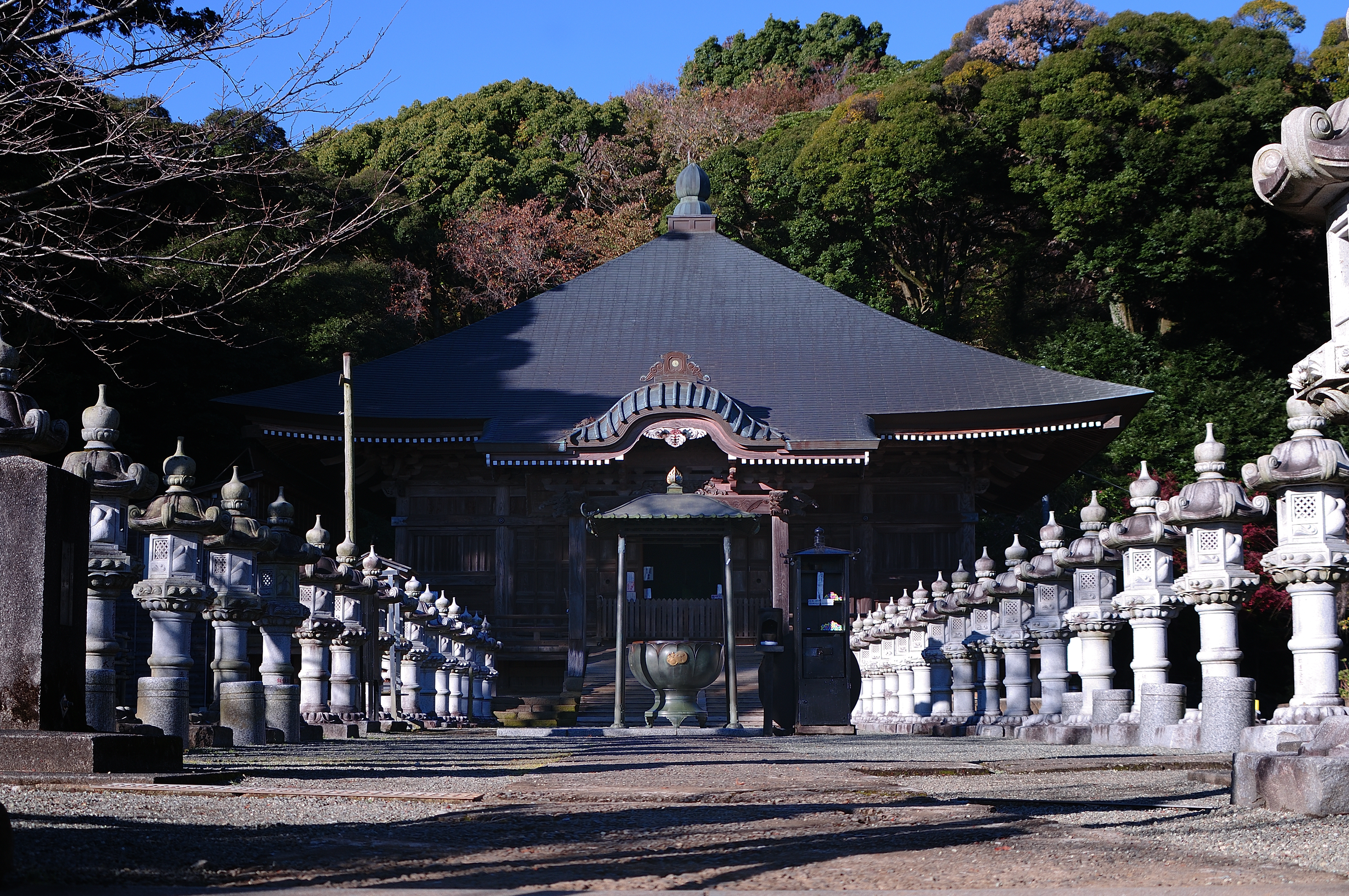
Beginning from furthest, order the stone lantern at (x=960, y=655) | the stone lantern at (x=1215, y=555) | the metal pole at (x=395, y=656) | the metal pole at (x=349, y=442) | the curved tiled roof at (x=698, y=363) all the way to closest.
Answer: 1. the curved tiled roof at (x=698, y=363)
2. the metal pole at (x=349, y=442)
3. the metal pole at (x=395, y=656)
4. the stone lantern at (x=960, y=655)
5. the stone lantern at (x=1215, y=555)

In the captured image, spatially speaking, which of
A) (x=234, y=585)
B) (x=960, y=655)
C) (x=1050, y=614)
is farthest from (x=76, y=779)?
(x=960, y=655)

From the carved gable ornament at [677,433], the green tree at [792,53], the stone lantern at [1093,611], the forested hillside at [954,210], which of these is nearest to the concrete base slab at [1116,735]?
the stone lantern at [1093,611]

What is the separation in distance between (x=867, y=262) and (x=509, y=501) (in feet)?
57.5

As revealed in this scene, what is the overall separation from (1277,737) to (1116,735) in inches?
196

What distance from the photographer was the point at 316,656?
1673 centimetres

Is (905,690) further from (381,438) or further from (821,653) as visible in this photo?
(381,438)

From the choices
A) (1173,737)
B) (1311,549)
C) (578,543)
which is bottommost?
(1173,737)

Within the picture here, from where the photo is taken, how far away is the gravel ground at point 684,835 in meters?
4.35

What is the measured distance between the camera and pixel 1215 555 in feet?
34.8

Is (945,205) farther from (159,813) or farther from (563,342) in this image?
(159,813)

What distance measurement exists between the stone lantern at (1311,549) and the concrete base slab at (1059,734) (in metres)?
5.03

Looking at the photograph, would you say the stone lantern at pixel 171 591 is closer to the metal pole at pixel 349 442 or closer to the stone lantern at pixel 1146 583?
the stone lantern at pixel 1146 583

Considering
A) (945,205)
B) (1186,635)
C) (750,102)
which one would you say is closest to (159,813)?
(1186,635)

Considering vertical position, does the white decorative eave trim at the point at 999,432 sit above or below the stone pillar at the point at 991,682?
above
